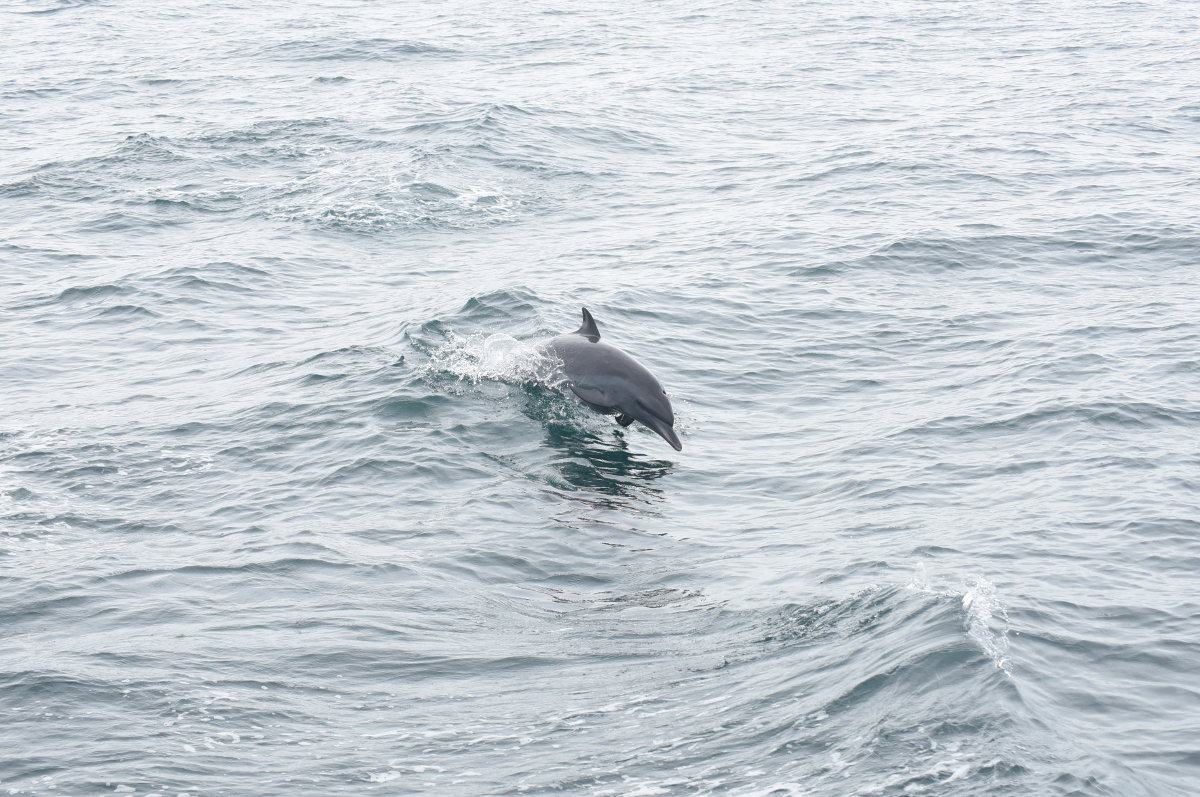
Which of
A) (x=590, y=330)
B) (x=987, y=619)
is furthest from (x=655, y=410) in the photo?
(x=987, y=619)

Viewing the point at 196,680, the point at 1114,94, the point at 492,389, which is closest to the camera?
the point at 196,680

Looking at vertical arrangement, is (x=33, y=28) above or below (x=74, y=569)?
above

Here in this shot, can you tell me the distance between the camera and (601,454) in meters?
14.8

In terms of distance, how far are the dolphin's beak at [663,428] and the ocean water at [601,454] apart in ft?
0.99

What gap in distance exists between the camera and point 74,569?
1155cm

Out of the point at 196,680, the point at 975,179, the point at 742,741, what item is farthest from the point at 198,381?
the point at 975,179

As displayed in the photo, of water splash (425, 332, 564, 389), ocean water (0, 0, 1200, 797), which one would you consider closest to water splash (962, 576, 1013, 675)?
ocean water (0, 0, 1200, 797)

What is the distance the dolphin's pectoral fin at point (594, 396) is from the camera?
49.5 feet

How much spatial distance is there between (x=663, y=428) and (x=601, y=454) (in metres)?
0.87

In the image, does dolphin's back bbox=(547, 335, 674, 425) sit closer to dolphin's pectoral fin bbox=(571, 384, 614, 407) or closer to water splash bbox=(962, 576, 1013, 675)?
dolphin's pectoral fin bbox=(571, 384, 614, 407)

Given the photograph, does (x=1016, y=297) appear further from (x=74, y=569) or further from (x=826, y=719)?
(x=74, y=569)

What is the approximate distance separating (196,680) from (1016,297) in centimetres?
1545

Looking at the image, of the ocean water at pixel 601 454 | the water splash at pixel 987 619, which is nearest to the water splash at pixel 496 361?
the ocean water at pixel 601 454

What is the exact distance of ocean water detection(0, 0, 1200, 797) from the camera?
8.72 metres
